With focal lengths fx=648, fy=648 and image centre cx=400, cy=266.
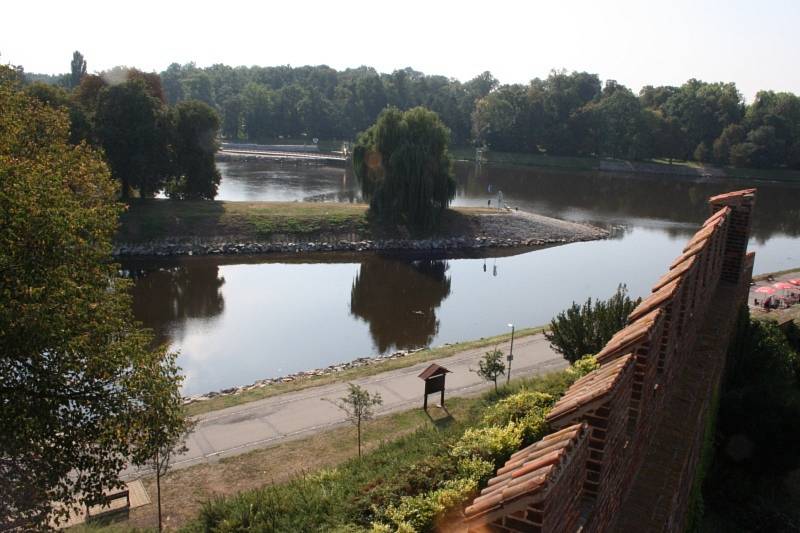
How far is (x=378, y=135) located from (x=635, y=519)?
4375 cm

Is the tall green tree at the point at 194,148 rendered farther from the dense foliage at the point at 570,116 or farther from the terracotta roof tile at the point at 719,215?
the dense foliage at the point at 570,116

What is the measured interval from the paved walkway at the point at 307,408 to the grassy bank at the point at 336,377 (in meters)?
0.43

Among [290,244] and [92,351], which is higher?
[92,351]

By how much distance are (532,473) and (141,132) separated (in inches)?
1811

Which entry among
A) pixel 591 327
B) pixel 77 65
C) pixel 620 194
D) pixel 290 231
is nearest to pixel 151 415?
pixel 591 327

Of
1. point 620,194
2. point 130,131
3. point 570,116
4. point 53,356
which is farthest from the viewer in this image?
point 570,116

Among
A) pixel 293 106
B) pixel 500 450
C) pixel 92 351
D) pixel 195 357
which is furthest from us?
pixel 293 106

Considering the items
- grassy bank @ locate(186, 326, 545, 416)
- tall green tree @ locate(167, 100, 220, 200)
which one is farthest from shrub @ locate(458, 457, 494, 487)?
tall green tree @ locate(167, 100, 220, 200)

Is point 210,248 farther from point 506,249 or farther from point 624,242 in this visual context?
point 624,242

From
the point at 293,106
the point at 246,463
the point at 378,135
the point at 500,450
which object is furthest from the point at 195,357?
the point at 293,106

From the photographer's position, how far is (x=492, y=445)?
29.4ft

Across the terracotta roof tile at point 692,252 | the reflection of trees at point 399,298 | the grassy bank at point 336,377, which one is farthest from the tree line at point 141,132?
the terracotta roof tile at point 692,252

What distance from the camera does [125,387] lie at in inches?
427

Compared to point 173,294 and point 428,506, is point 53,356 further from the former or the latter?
point 173,294
